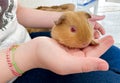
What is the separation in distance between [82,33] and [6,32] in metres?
0.22

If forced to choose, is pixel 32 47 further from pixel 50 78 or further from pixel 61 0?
pixel 61 0

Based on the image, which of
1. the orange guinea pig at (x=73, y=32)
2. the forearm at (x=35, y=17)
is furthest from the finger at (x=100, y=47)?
the forearm at (x=35, y=17)

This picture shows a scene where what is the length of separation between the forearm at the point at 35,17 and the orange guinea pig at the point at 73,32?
24 cm

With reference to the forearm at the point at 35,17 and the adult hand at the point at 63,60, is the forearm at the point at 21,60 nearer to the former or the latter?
the adult hand at the point at 63,60

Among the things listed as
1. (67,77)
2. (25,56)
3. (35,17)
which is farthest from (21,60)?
(35,17)

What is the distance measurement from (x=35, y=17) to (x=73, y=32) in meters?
0.29

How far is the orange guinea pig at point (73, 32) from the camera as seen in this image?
1.57ft

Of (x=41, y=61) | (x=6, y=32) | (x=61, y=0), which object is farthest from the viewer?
(x=61, y=0)

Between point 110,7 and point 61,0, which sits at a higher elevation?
point 61,0

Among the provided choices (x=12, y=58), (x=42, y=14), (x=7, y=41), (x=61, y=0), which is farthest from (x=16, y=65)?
(x=61, y=0)

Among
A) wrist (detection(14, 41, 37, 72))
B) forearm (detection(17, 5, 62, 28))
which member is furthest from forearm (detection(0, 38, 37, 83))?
forearm (detection(17, 5, 62, 28))

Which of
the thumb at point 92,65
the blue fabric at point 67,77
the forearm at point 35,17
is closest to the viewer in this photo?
the thumb at point 92,65

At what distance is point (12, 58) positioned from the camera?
0.50 m

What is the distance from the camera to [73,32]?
48cm
